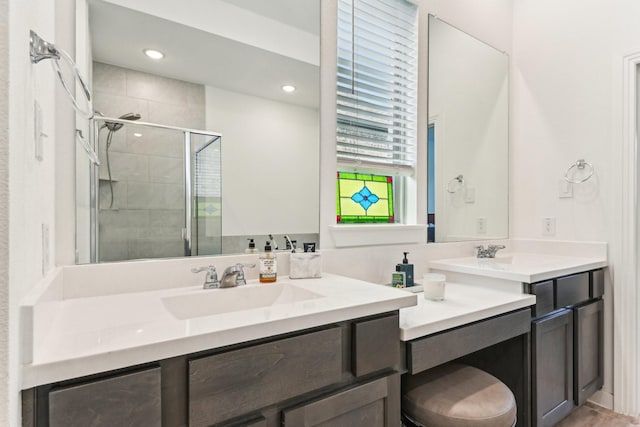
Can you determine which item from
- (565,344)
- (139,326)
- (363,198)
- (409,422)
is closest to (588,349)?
(565,344)

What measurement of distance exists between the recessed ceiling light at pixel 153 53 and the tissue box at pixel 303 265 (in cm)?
88

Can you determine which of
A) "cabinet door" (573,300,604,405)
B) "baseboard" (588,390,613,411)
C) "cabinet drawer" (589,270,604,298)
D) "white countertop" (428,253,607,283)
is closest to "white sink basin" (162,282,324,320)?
"white countertop" (428,253,607,283)

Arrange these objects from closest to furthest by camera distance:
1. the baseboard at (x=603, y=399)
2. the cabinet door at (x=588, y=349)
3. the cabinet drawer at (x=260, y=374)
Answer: the cabinet drawer at (x=260, y=374)
the cabinet door at (x=588, y=349)
the baseboard at (x=603, y=399)

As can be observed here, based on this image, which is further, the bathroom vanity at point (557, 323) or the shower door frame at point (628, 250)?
the shower door frame at point (628, 250)

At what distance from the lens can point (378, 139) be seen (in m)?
1.89

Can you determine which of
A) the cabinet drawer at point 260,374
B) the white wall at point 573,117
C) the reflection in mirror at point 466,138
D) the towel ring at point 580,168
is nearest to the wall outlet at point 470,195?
the reflection in mirror at point 466,138

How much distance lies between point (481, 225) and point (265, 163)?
1559mm

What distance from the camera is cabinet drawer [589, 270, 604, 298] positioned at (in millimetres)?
1992

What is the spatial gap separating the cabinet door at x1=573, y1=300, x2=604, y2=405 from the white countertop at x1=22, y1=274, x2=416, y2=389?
134 cm

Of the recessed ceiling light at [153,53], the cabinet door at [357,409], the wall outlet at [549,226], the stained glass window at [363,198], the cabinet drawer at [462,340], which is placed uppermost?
the recessed ceiling light at [153,53]

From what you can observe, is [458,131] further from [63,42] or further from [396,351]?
[63,42]

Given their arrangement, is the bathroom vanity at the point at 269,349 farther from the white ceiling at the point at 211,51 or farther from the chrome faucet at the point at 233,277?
the white ceiling at the point at 211,51

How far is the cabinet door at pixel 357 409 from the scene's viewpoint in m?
A: 0.92

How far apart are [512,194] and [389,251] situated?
49.9 inches
